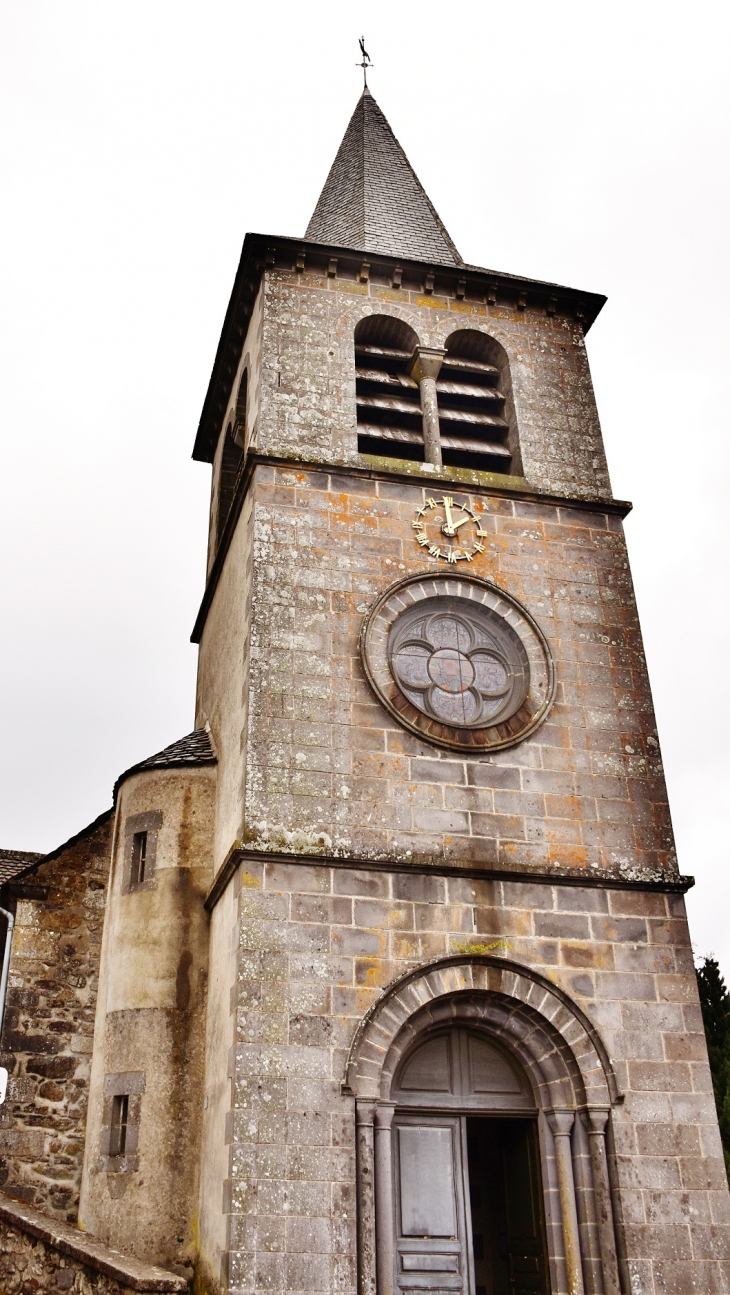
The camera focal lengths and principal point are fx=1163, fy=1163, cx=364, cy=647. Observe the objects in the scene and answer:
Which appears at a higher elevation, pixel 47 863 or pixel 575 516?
pixel 575 516

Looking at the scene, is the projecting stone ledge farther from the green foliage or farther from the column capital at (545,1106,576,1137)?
the green foliage


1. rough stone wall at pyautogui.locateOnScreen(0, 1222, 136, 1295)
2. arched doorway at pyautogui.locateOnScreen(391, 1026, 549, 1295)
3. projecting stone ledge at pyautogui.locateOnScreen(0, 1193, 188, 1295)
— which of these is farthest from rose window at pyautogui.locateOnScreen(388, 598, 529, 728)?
rough stone wall at pyautogui.locateOnScreen(0, 1222, 136, 1295)

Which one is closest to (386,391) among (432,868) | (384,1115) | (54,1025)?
(432,868)

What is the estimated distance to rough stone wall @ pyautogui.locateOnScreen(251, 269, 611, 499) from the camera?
1357cm

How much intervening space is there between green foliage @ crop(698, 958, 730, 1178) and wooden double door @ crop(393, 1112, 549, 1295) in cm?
754

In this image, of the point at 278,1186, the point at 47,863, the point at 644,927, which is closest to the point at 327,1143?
the point at 278,1186

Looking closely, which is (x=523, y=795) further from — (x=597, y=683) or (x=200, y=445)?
(x=200, y=445)

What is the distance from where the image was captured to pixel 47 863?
45.6 ft

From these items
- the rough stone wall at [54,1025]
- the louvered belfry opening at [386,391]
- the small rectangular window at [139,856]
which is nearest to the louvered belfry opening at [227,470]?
the louvered belfry opening at [386,391]

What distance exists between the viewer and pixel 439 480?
1332cm

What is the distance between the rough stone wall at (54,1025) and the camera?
40.2ft

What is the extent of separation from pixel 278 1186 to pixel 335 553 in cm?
621

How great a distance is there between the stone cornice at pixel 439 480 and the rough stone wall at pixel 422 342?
18cm

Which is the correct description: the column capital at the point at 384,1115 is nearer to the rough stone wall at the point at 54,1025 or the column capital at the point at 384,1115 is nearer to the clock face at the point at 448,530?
the rough stone wall at the point at 54,1025
